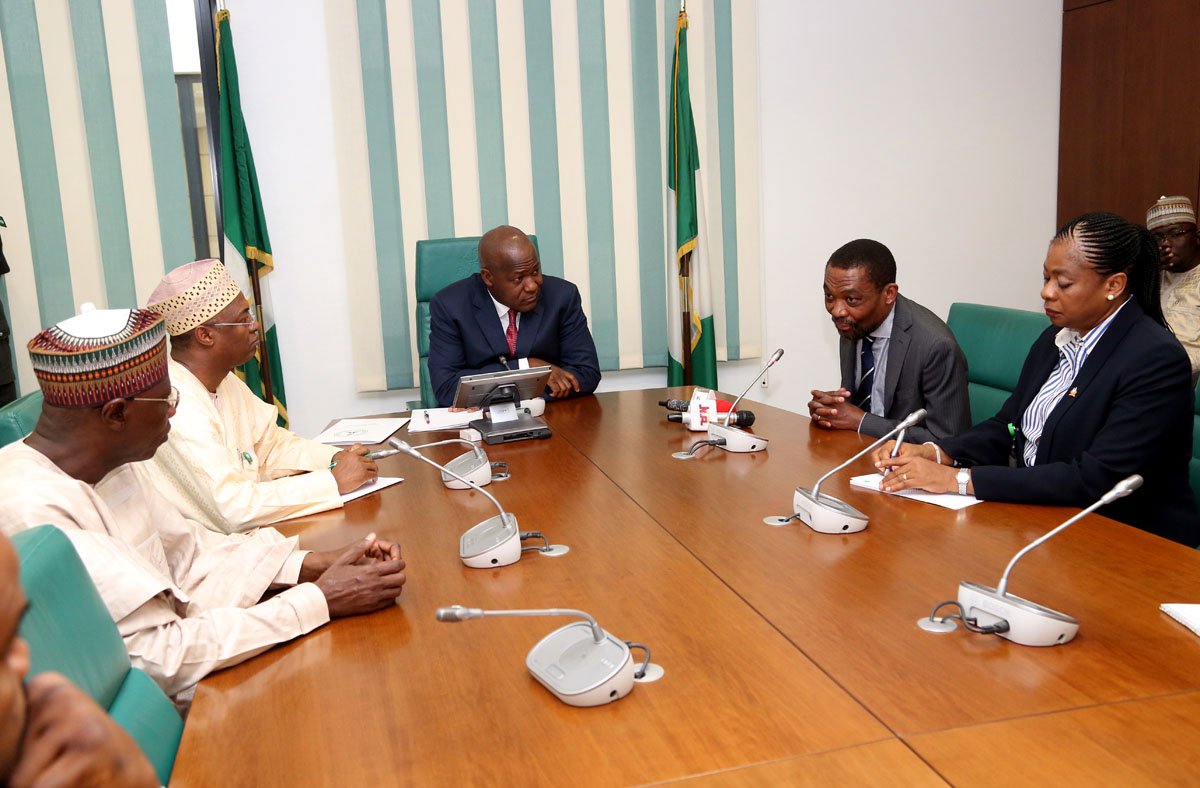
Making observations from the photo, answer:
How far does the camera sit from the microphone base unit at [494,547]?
1810 millimetres

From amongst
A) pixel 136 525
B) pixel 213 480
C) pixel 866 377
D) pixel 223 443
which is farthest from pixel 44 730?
pixel 866 377

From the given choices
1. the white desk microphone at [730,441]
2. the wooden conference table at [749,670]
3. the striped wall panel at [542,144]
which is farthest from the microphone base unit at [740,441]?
the striped wall panel at [542,144]

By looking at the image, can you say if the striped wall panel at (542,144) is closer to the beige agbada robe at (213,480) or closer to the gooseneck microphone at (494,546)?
the beige agbada robe at (213,480)

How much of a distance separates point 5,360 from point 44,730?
4082mm

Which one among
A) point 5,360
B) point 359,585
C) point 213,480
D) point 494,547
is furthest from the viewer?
point 5,360

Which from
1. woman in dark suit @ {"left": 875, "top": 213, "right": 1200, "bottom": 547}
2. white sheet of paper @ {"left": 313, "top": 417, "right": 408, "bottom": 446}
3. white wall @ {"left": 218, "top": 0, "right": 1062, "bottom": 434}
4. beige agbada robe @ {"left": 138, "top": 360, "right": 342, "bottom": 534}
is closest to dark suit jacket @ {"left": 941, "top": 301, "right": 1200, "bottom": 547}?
woman in dark suit @ {"left": 875, "top": 213, "right": 1200, "bottom": 547}

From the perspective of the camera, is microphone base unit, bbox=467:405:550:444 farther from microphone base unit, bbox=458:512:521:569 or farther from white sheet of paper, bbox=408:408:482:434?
Result: microphone base unit, bbox=458:512:521:569

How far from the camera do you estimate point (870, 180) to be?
17.6 ft

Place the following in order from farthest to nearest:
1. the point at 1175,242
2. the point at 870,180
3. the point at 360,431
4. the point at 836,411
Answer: the point at 870,180, the point at 1175,242, the point at 360,431, the point at 836,411

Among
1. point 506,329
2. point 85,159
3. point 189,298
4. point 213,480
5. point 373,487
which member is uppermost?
point 85,159

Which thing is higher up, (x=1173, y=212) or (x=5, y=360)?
(x=1173, y=212)

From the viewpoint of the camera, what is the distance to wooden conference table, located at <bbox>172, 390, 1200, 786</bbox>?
1.13 meters

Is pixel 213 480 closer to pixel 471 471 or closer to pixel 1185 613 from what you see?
pixel 471 471

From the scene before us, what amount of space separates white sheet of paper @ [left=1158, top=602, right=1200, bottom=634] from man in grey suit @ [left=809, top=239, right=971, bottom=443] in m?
1.35
